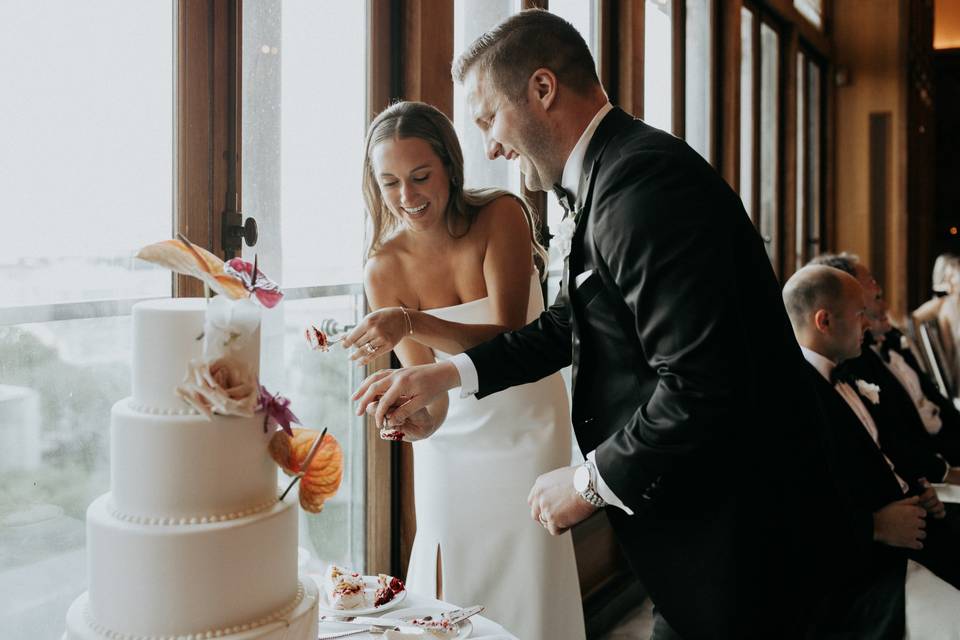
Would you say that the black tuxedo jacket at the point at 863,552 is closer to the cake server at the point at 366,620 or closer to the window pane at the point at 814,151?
the cake server at the point at 366,620

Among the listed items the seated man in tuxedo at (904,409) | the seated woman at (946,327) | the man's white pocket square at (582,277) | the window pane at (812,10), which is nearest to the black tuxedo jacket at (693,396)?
the man's white pocket square at (582,277)

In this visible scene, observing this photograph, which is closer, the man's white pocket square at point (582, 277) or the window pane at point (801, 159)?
the man's white pocket square at point (582, 277)

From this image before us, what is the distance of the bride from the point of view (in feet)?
8.13

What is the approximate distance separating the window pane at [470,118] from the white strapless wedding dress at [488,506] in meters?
0.94

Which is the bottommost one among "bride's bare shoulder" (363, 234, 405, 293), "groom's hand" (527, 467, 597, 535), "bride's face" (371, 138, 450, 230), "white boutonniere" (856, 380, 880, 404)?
"groom's hand" (527, 467, 597, 535)

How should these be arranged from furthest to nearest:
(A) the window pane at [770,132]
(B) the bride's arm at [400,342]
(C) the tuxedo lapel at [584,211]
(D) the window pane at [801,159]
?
(D) the window pane at [801,159]
(A) the window pane at [770,132]
(B) the bride's arm at [400,342]
(C) the tuxedo lapel at [584,211]

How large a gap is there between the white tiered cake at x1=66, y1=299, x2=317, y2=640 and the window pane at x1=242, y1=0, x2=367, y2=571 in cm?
104

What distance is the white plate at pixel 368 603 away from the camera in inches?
66.2

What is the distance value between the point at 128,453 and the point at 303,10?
159 cm

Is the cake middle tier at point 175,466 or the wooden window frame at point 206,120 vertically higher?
the wooden window frame at point 206,120

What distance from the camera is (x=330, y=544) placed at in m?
2.71

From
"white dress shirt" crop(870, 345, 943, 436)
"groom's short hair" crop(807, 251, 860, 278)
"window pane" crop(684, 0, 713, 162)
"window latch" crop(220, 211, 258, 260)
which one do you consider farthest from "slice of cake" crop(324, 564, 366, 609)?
"window pane" crop(684, 0, 713, 162)

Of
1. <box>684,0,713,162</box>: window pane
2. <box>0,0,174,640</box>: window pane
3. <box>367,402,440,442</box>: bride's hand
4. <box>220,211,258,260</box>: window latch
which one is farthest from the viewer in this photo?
<box>684,0,713,162</box>: window pane

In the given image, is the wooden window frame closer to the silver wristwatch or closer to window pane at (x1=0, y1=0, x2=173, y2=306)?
window pane at (x1=0, y1=0, x2=173, y2=306)
